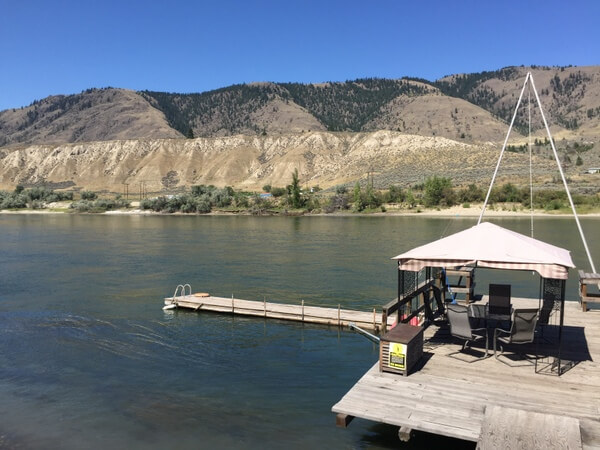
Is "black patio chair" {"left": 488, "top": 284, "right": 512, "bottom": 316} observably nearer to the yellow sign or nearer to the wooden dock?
the wooden dock

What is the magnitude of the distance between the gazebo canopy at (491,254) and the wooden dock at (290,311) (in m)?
5.49

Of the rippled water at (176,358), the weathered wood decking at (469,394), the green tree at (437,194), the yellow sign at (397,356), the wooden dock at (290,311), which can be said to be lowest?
the rippled water at (176,358)

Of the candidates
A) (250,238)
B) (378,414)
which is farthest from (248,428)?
(250,238)

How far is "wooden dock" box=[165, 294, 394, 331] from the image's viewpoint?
60.1 feet

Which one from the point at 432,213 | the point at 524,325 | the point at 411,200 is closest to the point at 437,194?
the point at 411,200

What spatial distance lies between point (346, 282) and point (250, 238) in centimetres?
2728

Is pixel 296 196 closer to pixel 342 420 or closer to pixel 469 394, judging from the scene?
pixel 469 394

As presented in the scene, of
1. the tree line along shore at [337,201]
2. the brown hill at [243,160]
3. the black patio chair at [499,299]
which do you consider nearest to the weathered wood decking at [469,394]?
the black patio chair at [499,299]

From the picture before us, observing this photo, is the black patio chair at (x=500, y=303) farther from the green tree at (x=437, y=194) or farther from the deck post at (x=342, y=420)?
the green tree at (x=437, y=194)

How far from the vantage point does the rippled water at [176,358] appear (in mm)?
11203

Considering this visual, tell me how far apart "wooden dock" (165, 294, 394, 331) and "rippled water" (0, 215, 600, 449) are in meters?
0.44

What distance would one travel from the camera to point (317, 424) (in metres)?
11.3

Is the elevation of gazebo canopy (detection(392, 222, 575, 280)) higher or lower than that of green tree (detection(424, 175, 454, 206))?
lower

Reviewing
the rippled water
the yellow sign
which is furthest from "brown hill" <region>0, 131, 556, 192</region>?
the yellow sign
